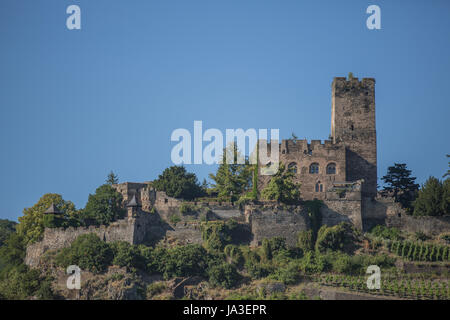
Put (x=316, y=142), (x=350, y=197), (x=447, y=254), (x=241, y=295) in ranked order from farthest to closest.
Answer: (x=316, y=142), (x=350, y=197), (x=447, y=254), (x=241, y=295)

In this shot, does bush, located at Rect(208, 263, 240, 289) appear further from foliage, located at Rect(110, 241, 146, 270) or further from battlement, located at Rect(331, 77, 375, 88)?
battlement, located at Rect(331, 77, 375, 88)

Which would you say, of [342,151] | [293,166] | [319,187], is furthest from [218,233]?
[342,151]

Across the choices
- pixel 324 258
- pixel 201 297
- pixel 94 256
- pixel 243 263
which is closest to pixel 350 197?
pixel 324 258

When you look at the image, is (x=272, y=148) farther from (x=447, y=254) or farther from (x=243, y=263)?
(x=447, y=254)

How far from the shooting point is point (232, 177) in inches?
2739

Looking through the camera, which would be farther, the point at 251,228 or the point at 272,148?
the point at 272,148

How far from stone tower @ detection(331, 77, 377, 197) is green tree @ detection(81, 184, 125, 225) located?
20.4 m

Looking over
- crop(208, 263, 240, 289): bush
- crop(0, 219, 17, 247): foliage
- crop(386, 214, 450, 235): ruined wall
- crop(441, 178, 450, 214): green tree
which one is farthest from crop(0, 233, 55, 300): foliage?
crop(441, 178, 450, 214): green tree

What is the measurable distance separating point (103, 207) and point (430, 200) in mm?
27229

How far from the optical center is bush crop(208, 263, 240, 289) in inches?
2301

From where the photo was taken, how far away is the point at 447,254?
60.5 meters

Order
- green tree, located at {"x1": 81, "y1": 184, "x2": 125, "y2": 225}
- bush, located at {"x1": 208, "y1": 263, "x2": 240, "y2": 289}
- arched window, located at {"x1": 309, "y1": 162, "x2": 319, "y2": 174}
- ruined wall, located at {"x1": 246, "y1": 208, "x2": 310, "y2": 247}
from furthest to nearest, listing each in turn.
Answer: arched window, located at {"x1": 309, "y1": 162, "x2": 319, "y2": 174}, green tree, located at {"x1": 81, "y1": 184, "x2": 125, "y2": 225}, ruined wall, located at {"x1": 246, "y1": 208, "x2": 310, "y2": 247}, bush, located at {"x1": 208, "y1": 263, "x2": 240, "y2": 289}

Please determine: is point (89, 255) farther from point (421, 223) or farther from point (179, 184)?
point (421, 223)

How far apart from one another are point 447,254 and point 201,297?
1926cm
